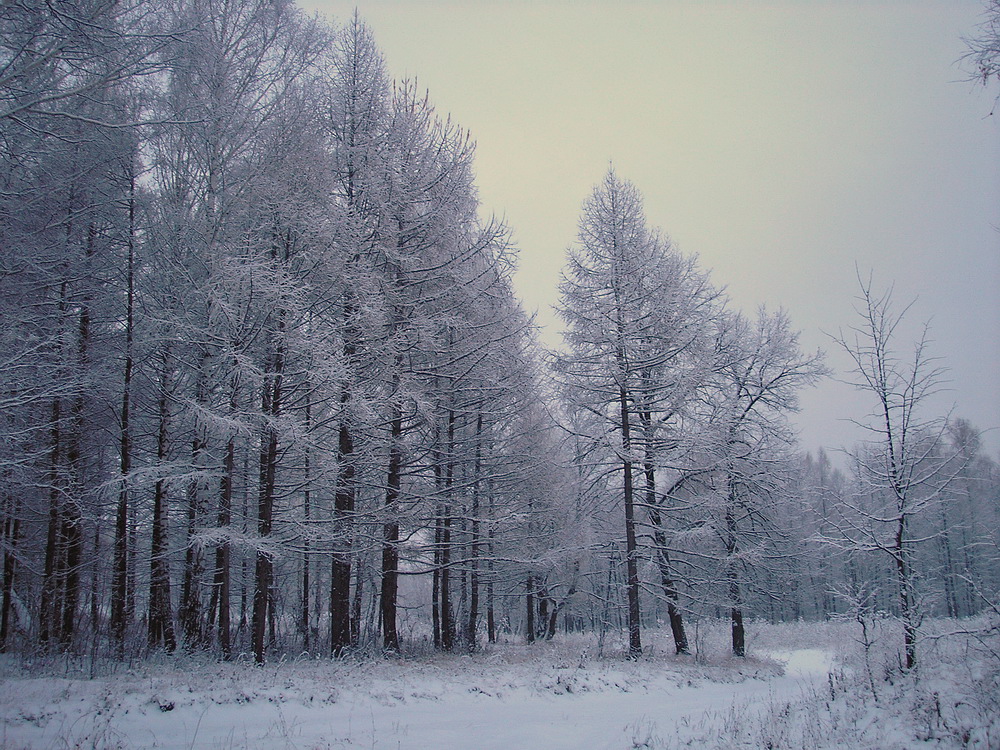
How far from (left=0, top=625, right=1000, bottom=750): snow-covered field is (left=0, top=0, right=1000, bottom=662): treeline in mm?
1938

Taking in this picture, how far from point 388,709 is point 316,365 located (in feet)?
17.2

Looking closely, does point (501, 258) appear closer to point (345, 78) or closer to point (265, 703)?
point (345, 78)

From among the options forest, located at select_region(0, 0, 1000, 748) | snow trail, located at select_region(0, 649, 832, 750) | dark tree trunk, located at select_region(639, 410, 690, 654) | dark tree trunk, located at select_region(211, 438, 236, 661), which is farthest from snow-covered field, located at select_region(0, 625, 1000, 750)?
dark tree trunk, located at select_region(639, 410, 690, 654)

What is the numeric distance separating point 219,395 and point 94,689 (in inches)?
195

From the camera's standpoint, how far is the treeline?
350 inches

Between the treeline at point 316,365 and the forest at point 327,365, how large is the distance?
0.08 meters

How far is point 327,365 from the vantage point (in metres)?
8.71

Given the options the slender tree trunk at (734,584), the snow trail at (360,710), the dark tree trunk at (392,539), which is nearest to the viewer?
the snow trail at (360,710)

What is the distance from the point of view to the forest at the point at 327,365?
8852 millimetres

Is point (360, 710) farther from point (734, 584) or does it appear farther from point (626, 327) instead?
point (734, 584)

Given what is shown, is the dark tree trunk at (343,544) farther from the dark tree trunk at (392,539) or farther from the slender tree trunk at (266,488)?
the slender tree trunk at (266,488)

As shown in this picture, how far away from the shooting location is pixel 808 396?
1648 centimetres

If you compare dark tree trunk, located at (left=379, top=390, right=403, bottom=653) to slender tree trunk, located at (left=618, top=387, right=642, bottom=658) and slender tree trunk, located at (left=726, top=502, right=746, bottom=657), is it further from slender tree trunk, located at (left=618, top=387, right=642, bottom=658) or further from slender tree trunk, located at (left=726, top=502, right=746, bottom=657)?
slender tree trunk, located at (left=726, top=502, right=746, bottom=657)

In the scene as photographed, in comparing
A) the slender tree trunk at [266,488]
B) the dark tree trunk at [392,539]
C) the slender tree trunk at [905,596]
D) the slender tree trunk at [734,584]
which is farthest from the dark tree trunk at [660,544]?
the slender tree trunk at [266,488]
